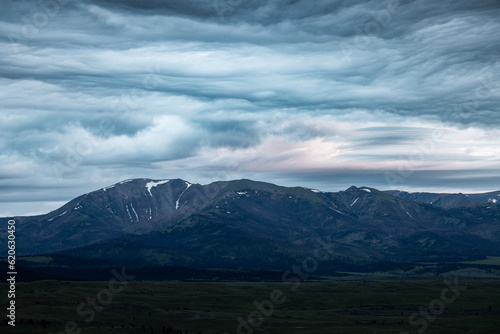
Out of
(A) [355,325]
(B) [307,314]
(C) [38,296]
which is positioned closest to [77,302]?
(C) [38,296]

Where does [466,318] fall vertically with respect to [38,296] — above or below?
below

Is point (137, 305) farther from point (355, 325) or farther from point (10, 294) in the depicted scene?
point (355, 325)

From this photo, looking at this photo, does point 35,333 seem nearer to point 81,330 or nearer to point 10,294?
point 81,330

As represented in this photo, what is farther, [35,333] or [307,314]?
[307,314]

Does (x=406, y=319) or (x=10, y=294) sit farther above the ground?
(x=10, y=294)

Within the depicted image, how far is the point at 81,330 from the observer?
140 metres

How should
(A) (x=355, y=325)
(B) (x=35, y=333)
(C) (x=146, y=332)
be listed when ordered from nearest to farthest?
(B) (x=35, y=333), (C) (x=146, y=332), (A) (x=355, y=325)

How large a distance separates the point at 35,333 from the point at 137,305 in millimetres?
59469

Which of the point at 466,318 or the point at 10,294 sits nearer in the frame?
the point at 466,318

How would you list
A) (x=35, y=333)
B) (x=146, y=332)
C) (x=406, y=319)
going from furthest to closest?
(x=406, y=319) < (x=146, y=332) < (x=35, y=333)

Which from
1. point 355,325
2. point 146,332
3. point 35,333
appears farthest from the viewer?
point 355,325

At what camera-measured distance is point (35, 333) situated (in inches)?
5231

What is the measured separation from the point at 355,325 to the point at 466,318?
1452 inches

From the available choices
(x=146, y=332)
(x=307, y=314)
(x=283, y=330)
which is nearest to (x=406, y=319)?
(x=307, y=314)
